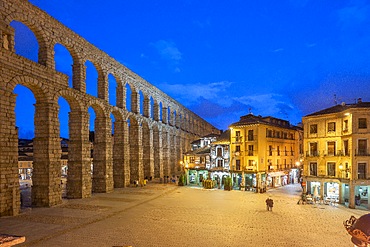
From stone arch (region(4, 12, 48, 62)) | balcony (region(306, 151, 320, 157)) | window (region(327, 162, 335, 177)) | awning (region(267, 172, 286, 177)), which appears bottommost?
awning (region(267, 172, 286, 177))

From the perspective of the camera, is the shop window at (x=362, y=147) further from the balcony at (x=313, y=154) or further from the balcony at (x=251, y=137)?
the balcony at (x=251, y=137)

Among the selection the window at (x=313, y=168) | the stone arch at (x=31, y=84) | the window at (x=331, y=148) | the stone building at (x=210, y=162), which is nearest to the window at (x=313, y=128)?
the window at (x=331, y=148)

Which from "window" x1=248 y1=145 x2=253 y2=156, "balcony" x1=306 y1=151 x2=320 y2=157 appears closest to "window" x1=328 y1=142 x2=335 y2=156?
"balcony" x1=306 y1=151 x2=320 y2=157

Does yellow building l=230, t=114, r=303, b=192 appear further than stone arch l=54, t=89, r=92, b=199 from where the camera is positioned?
Yes

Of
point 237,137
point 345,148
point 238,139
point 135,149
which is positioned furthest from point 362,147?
point 135,149

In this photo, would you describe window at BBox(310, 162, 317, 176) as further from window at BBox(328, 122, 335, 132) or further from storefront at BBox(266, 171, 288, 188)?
storefront at BBox(266, 171, 288, 188)

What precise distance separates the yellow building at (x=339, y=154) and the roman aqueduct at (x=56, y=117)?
1085 inches

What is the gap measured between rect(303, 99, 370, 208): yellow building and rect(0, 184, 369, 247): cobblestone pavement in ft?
12.0

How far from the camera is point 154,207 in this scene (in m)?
28.7

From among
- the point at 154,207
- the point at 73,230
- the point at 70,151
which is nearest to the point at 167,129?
the point at 70,151

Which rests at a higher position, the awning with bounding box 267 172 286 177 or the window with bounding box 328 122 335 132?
the window with bounding box 328 122 335 132

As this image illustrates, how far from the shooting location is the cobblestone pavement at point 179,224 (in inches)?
688

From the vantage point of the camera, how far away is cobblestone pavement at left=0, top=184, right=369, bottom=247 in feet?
57.3

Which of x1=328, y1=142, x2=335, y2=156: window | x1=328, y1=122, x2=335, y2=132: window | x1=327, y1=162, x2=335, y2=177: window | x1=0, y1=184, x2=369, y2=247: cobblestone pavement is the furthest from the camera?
x1=328, y1=122, x2=335, y2=132: window
